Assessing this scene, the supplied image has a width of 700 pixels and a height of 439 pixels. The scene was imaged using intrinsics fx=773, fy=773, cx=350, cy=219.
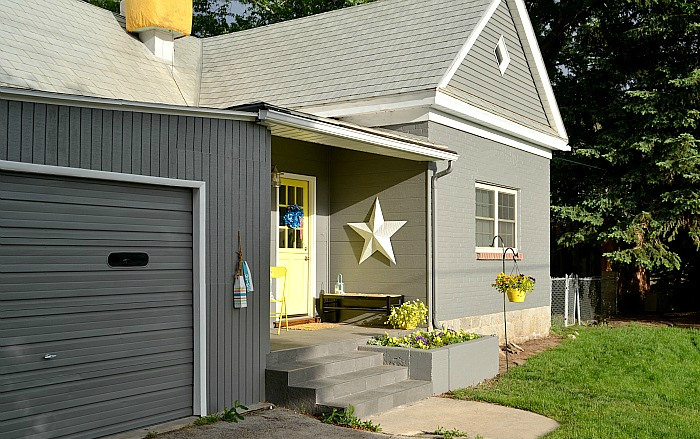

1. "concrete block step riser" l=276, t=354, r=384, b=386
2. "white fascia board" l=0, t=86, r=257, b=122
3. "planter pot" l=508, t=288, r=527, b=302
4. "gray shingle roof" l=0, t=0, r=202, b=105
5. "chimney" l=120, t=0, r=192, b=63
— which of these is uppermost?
"chimney" l=120, t=0, r=192, b=63

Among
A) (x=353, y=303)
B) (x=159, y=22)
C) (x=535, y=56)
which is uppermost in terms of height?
(x=159, y=22)

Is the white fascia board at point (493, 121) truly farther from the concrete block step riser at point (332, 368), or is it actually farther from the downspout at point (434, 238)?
the concrete block step riser at point (332, 368)

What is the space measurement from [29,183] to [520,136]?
986cm

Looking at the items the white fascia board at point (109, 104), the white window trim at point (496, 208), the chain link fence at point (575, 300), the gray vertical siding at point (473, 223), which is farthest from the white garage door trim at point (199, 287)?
the chain link fence at point (575, 300)

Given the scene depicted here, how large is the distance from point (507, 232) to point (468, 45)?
11.5 feet

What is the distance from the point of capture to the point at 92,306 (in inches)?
255

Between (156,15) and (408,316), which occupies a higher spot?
(156,15)

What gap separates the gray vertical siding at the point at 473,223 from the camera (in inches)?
452

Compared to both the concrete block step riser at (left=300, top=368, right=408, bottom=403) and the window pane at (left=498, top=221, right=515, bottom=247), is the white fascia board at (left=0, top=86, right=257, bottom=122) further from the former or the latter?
the window pane at (left=498, top=221, right=515, bottom=247)

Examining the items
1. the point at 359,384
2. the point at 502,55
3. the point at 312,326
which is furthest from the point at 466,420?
the point at 502,55

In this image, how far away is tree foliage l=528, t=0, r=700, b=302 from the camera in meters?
17.2

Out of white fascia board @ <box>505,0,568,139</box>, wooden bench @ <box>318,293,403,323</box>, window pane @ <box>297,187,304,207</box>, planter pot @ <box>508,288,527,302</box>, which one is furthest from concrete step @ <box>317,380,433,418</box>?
white fascia board @ <box>505,0,568,139</box>

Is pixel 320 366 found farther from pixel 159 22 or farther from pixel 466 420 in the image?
pixel 159 22

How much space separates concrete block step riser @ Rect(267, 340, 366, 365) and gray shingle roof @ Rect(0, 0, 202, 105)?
498 centimetres
